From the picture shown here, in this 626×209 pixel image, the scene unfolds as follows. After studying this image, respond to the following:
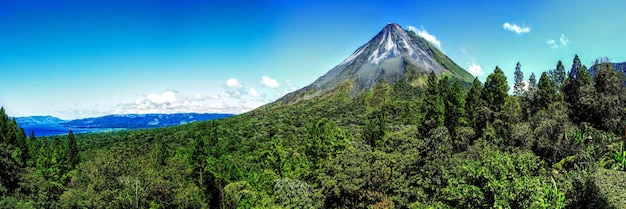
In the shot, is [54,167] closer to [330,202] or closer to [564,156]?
[330,202]

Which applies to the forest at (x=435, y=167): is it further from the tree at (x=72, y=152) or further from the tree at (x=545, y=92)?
the tree at (x=72, y=152)

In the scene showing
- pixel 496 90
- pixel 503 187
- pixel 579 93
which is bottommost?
pixel 503 187

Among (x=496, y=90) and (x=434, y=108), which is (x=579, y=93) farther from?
(x=434, y=108)

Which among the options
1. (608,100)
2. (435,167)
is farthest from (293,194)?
(608,100)

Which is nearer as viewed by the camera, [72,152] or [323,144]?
[323,144]

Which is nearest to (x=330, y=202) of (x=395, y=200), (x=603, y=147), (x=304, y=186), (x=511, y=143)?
(x=304, y=186)

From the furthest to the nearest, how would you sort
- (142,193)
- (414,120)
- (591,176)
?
(414,120)
(142,193)
(591,176)

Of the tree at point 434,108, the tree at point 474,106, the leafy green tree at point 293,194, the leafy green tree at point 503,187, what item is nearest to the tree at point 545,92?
the tree at point 474,106

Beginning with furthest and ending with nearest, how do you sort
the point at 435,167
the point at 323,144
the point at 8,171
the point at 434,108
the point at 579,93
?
the point at 323,144 < the point at 434,108 < the point at 8,171 < the point at 579,93 < the point at 435,167
